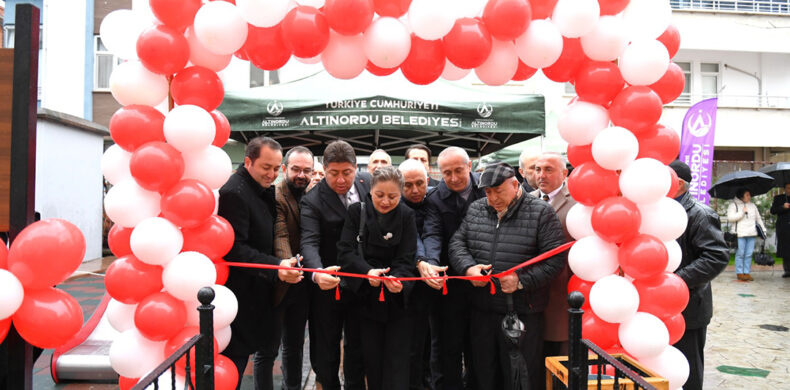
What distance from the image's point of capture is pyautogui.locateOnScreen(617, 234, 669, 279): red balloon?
273 centimetres

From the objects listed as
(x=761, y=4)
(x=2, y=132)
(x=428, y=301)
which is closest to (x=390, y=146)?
(x=428, y=301)

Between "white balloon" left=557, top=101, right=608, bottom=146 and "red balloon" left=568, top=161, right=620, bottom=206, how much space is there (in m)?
0.18

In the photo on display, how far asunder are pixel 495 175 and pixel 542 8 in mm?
1025

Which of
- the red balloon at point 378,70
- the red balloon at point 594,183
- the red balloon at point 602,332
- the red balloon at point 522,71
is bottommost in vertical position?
the red balloon at point 602,332

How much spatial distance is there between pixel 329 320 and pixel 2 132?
7.17ft

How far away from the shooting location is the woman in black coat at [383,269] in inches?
127

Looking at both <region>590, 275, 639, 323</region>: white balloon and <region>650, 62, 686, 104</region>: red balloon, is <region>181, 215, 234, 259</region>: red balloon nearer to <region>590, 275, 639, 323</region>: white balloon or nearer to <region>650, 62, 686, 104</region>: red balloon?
<region>590, 275, 639, 323</region>: white balloon

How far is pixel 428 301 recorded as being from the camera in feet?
11.9

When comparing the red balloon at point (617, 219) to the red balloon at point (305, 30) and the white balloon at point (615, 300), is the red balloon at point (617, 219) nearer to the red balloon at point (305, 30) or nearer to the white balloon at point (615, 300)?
the white balloon at point (615, 300)

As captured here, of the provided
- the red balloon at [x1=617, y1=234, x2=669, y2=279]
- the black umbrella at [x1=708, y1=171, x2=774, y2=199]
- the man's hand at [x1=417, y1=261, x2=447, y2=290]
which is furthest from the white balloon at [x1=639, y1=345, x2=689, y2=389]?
the black umbrella at [x1=708, y1=171, x2=774, y2=199]

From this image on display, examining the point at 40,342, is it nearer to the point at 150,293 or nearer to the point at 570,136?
the point at 150,293

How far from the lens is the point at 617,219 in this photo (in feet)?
9.09

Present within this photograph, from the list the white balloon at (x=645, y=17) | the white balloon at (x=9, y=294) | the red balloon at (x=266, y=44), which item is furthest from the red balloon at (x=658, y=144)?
the white balloon at (x=9, y=294)

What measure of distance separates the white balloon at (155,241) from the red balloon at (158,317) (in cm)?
20
